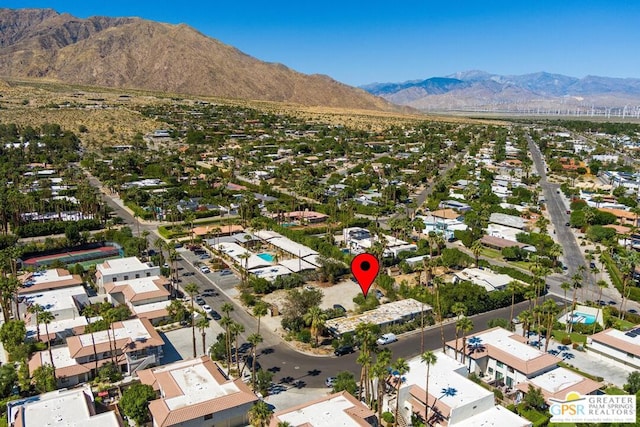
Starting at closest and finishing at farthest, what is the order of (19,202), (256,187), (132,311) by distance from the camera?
(132,311), (19,202), (256,187)

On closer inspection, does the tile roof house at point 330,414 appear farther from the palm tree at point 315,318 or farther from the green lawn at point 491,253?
the green lawn at point 491,253

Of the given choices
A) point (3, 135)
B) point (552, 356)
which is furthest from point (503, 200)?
point (3, 135)

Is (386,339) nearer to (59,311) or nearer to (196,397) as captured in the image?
(196,397)

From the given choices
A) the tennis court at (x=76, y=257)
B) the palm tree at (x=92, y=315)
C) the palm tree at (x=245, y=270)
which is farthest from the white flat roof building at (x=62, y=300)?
the palm tree at (x=245, y=270)

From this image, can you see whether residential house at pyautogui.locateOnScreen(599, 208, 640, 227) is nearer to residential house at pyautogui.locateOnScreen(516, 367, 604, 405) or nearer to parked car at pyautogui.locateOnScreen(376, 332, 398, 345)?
residential house at pyautogui.locateOnScreen(516, 367, 604, 405)

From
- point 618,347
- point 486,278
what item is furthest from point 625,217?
point 618,347

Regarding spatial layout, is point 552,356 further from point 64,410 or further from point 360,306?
point 64,410

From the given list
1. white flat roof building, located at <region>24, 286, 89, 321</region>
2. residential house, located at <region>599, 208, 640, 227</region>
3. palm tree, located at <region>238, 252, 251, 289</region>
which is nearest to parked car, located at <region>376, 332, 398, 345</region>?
palm tree, located at <region>238, 252, 251, 289</region>
